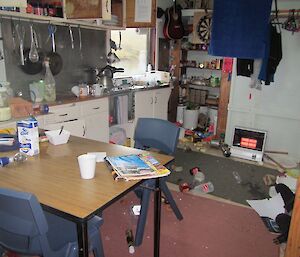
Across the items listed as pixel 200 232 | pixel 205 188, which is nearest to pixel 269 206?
pixel 205 188

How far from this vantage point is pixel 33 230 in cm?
101

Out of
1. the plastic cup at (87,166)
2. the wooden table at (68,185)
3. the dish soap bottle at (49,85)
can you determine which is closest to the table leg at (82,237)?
the wooden table at (68,185)

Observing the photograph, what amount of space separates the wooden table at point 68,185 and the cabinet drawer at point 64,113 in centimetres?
112

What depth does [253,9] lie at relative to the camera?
236cm

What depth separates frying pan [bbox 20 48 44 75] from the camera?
113 inches

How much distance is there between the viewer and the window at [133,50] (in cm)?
424

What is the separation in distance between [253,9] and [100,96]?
178cm

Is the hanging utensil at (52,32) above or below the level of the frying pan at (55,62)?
above

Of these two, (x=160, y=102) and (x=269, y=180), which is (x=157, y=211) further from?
(x=160, y=102)

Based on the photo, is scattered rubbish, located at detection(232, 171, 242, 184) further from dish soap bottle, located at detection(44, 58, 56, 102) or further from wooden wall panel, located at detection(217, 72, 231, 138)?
dish soap bottle, located at detection(44, 58, 56, 102)

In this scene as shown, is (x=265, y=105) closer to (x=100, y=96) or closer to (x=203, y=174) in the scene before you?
(x=203, y=174)

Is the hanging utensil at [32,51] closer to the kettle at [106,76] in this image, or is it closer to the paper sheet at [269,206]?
the kettle at [106,76]

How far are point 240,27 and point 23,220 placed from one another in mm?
2209

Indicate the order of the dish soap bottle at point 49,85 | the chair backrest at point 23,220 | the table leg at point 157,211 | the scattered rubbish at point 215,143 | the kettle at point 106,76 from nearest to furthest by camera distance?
the chair backrest at point 23,220 → the table leg at point 157,211 → the dish soap bottle at point 49,85 → the kettle at point 106,76 → the scattered rubbish at point 215,143
